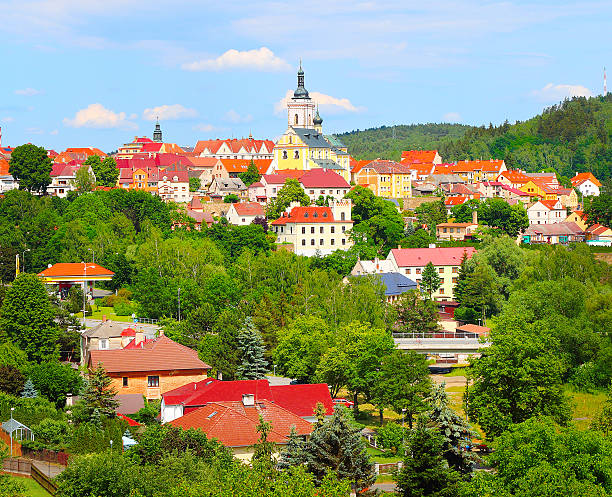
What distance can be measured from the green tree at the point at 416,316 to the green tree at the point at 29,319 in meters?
23.0

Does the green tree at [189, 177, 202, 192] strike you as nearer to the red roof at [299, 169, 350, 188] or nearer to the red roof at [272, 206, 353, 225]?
the red roof at [299, 169, 350, 188]

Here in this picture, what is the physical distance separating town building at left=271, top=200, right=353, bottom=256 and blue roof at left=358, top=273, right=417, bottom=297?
353 inches

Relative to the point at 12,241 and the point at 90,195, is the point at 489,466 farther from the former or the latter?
the point at 90,195

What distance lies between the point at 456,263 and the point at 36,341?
41.7 metres

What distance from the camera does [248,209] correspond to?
9512 centimetres

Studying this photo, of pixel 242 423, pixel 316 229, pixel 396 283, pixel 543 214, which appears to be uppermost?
pixel 543 214

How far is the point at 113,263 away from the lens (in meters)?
78.1

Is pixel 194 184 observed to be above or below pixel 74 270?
above

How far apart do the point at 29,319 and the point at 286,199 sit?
41.5 metres

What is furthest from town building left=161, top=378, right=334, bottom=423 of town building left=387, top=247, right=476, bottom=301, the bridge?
town building left=387, top=247, right=476, bottom=301

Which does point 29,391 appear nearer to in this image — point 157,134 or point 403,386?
point 403,386

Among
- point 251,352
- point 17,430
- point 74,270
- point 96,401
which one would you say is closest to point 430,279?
point 74,270

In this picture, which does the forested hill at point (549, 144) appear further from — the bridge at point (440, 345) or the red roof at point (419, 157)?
the bridge at point (440, 345)

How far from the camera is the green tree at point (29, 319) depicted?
5519 centimetres
